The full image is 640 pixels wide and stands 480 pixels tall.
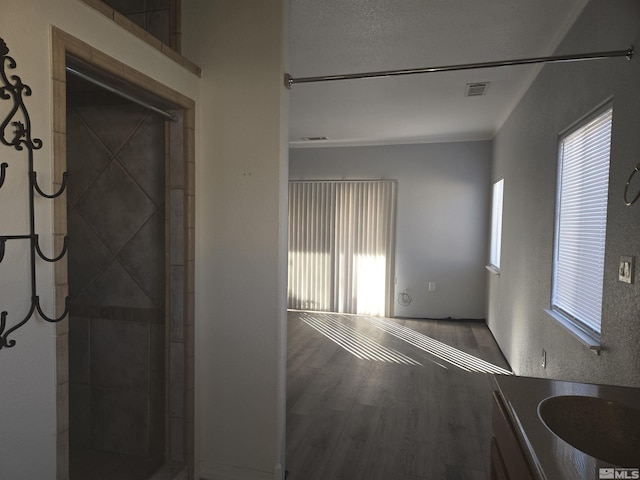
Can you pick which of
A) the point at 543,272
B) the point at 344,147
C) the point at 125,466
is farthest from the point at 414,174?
the point at 125,466

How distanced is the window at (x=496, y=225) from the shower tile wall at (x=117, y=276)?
160 inches

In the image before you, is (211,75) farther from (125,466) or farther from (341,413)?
(341,413)

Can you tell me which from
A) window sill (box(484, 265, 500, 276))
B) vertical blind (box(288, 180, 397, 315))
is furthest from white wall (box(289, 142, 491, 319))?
window sill (box(484, 265, 500, 276))

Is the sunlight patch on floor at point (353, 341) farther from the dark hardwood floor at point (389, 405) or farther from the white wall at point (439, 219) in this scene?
the white wall at point (439, 219)

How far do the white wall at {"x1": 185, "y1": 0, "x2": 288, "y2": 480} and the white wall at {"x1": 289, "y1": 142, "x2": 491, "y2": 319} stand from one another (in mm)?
3939

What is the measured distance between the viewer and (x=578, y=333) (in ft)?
6.51

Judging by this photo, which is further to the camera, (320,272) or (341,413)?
(320,272)

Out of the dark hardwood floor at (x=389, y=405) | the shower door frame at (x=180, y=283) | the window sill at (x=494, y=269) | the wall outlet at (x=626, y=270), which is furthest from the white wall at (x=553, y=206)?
the shower door frame at (x=180, y=283)

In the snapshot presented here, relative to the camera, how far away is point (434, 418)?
2.66m

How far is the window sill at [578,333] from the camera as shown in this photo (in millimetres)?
1748

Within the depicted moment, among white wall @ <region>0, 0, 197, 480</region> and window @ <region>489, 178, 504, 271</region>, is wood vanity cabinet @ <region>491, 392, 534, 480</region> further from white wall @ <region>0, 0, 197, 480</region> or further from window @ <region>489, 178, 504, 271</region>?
window @ <region>489, 178, 504, 271</region>

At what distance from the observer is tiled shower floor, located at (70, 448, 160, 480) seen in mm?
1938

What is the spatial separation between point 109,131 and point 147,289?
0.83 metres

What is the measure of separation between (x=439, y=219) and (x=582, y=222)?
342 centimetres
